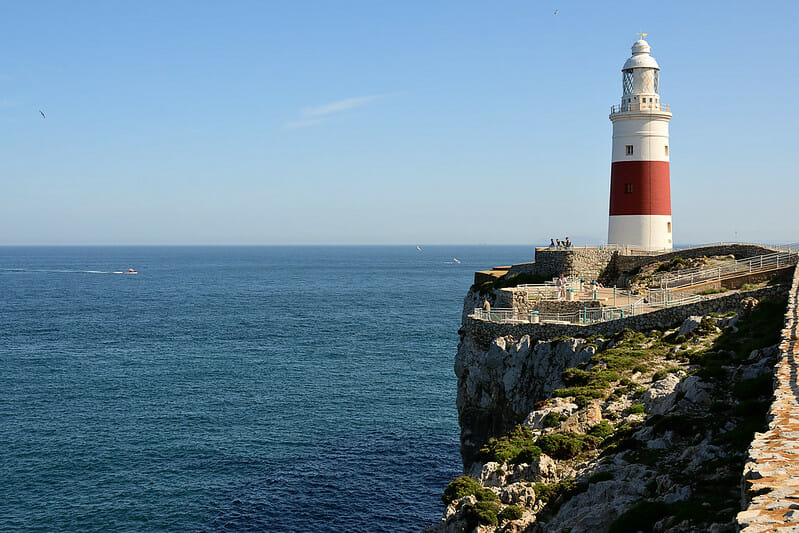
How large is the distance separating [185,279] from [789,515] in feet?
607

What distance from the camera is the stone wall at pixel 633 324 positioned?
2964 centimetres

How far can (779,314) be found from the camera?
25781 millimetres

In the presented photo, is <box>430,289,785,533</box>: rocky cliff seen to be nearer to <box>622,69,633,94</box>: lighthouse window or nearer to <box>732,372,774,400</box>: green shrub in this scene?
<box>732,372,774,400</box>: green shrub

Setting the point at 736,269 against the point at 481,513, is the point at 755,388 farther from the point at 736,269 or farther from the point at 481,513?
the point at 736,269

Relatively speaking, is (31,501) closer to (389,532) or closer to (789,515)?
(389,532)

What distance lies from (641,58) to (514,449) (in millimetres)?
39532

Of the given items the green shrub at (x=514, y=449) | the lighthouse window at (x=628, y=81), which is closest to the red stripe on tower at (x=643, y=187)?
the lighthouse window at (x=628, y=81)

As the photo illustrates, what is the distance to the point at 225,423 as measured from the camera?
49688mm

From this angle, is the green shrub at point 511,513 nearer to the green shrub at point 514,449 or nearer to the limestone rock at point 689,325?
the green shrub at point 514,449

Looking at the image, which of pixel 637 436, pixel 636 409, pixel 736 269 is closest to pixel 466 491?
pixel 637 436

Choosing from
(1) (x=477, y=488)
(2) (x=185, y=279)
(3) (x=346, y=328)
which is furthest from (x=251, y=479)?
(2) (x=185, y=279)

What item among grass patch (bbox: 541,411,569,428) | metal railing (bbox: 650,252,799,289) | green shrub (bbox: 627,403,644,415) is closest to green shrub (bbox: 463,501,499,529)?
grass patch (bbox: 541,411,569,428)

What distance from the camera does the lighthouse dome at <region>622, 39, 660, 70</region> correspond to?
5066cm

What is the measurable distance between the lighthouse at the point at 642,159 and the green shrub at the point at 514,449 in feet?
105
